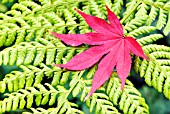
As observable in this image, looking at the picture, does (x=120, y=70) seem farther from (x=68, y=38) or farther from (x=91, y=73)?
(x=68, y=38)

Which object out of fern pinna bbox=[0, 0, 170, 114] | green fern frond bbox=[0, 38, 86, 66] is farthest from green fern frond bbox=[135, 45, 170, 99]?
green fern frond bbox=[0, 38, 86, 66]

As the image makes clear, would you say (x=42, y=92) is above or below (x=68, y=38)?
below

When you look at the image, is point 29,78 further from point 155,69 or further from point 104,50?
point 155,69

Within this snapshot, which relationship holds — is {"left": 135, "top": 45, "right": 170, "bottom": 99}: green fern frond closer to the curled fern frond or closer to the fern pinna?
the fern pinna

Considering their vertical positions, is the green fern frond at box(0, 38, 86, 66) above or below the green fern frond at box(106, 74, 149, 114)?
above

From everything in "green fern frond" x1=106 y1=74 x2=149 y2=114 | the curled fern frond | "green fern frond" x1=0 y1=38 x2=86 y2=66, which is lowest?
"green fern frond" x1=106 y1=74 x2=149 y2=114

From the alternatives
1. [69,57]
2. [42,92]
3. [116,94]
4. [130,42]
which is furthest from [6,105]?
[130,42]
